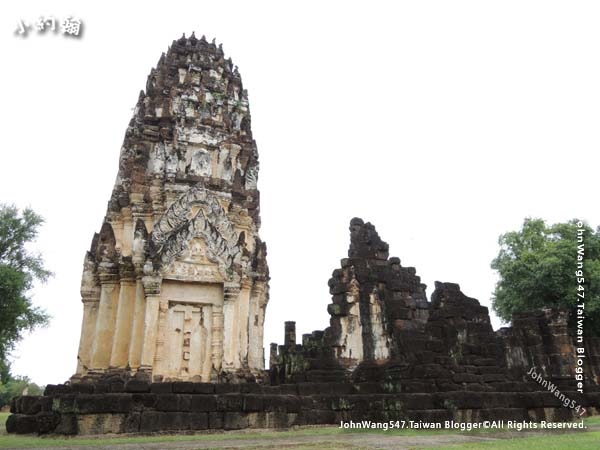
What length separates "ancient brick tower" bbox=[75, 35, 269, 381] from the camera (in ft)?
43.7

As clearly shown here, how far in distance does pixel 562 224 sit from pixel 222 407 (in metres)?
29.7

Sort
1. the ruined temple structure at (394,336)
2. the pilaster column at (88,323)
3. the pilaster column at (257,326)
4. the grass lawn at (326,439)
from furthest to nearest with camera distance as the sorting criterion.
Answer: the pilaster column at (257,326), the pilaster column at (88,323), the ruined temple structure at (394,336), the grass lawn at (326,439)

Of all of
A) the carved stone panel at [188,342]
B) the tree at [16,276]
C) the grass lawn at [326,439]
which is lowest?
the grass lawn at [326,439]

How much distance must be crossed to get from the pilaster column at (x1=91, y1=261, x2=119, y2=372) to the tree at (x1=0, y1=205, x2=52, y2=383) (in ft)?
47.7

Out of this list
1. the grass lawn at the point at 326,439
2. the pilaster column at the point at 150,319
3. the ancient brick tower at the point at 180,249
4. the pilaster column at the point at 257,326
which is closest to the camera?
the grass lawn at the point at 326,439

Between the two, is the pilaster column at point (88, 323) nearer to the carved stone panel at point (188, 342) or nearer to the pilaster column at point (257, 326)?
the carved stone panel at point (188, 342)

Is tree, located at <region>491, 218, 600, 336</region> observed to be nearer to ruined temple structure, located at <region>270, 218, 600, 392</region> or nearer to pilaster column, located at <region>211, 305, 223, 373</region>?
ruined temple structure, located at <region>270, 218, 600, 392</region>

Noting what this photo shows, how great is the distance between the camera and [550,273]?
94.7ft

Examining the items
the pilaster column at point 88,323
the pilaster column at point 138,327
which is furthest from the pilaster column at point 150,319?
the pilaster column at point 88,323

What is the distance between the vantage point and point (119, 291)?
46.4 feet

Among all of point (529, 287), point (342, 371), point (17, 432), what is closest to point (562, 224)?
point (529, 287)

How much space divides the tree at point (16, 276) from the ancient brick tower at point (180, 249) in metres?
14.1

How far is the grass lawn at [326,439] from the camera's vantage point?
710 cm

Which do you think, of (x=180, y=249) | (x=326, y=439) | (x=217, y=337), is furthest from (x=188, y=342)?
(x=326, y=439)
